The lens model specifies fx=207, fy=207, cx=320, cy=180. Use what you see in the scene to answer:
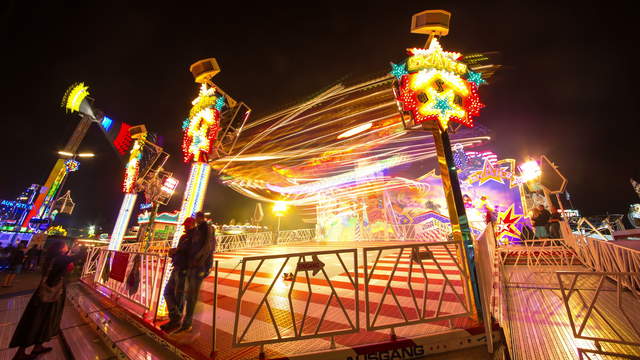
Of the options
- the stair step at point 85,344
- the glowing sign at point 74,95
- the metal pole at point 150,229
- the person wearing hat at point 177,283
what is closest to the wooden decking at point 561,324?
the person wearing hat at point 177,283

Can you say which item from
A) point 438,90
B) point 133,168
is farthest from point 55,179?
point 438,90

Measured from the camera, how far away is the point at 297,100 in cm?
1113

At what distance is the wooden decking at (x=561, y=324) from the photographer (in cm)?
237

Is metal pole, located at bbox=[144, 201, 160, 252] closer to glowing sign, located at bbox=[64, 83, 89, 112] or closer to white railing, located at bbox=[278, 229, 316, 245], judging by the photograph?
white railing, located at bbox=[278, 229, 316, 245]

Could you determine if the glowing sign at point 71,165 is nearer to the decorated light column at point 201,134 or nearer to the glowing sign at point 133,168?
the glowing sign at point 133,168

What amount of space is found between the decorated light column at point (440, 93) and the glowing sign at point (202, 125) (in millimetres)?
3948

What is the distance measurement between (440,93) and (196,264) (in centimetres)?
483

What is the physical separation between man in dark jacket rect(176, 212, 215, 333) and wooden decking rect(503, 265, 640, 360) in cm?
415

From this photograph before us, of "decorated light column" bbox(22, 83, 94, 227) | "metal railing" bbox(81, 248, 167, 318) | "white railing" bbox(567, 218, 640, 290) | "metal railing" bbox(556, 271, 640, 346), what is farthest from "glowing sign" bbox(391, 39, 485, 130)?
"decorated light column" bbox(22, 83, 94, 227)

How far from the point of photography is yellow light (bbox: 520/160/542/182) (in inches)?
485

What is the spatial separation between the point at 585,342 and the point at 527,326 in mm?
518

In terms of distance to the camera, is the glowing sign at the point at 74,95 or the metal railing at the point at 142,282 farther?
the glowing sign at the point at 74,95

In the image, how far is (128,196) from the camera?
9.30 m

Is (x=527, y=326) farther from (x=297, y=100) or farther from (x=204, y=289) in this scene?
(x=297, y=100)
